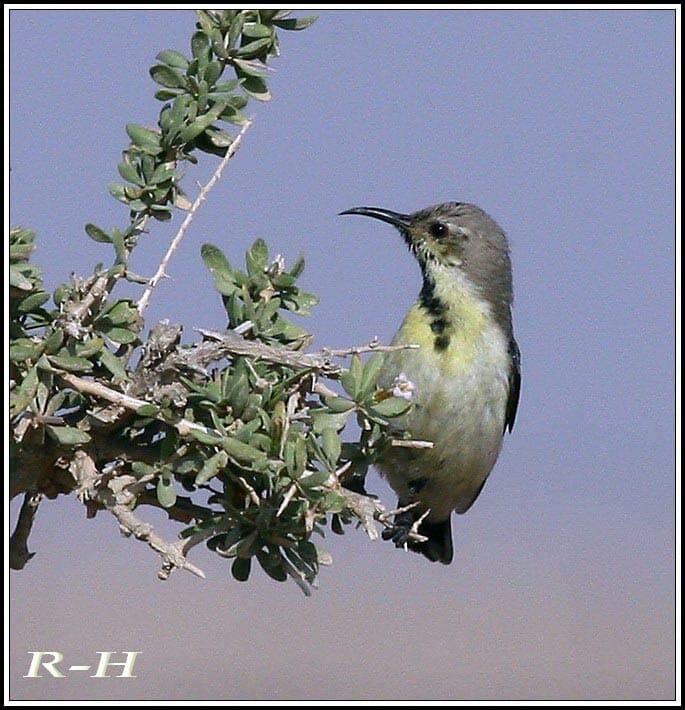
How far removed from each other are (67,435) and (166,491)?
258mm

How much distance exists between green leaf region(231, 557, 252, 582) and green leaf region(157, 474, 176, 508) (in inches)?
11.4

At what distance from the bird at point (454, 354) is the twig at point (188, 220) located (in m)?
2.17

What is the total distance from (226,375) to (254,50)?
0.86m

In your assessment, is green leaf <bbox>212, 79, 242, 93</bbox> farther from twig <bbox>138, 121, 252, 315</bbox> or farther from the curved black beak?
the curved black beak

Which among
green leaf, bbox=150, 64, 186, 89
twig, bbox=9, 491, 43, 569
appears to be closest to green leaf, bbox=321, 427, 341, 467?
twig, bbox=9, 491, 43, 569

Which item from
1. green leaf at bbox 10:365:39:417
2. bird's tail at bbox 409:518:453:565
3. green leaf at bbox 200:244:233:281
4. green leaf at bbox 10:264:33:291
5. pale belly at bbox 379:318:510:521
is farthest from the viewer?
bird's tail at bbox 409:518:453:565

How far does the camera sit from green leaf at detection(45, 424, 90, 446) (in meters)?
2.56

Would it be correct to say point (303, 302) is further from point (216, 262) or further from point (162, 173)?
point (162, 173)

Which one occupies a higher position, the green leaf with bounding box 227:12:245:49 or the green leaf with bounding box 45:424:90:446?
the green leaf with bounding box 227:12:245:49

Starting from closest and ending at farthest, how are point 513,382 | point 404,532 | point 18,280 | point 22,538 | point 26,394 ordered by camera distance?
1. point 26,394
2. point 18,280
3. point 22,538
4. point 404,532
5. point 513,382

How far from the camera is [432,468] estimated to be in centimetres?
540

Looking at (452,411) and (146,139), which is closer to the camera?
(146,139)

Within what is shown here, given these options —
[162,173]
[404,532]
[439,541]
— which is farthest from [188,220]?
[439,541]

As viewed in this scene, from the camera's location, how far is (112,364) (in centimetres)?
262
